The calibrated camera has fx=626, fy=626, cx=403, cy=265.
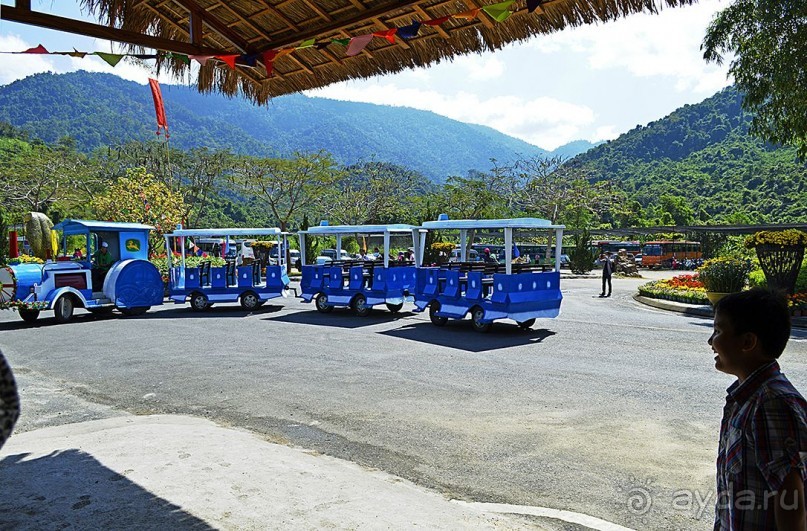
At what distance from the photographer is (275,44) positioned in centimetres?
561

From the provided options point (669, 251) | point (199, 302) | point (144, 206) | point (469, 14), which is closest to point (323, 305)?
point (199, 302)

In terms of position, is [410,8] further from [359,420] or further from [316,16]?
[359,420]

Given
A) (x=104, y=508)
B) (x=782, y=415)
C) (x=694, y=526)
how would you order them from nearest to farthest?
(x=782, y=415)
(x=104, y=508)
(x=694, y=526)

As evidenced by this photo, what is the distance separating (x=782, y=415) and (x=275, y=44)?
196 inches

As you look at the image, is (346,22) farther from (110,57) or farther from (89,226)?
(89,226)

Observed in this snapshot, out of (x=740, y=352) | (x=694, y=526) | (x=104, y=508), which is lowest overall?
(x=694, y=526)

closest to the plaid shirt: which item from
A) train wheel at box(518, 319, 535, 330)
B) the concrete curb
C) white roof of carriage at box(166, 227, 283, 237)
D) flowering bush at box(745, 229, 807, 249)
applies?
train wheel at box(518, 319, 535, 330)

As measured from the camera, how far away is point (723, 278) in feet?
54.3

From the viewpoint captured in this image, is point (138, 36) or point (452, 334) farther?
point (452, 334)

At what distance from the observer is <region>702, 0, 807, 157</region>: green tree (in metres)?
14.9

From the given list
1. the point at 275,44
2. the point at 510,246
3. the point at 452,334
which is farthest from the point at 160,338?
the point at 275,44

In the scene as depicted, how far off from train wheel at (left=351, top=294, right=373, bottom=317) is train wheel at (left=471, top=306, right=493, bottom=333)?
3.75 meters

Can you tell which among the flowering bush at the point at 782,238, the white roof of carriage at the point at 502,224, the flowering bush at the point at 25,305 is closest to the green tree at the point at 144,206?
the flowering bush at the point at 25,305

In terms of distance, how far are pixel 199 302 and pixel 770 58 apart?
645 inches
